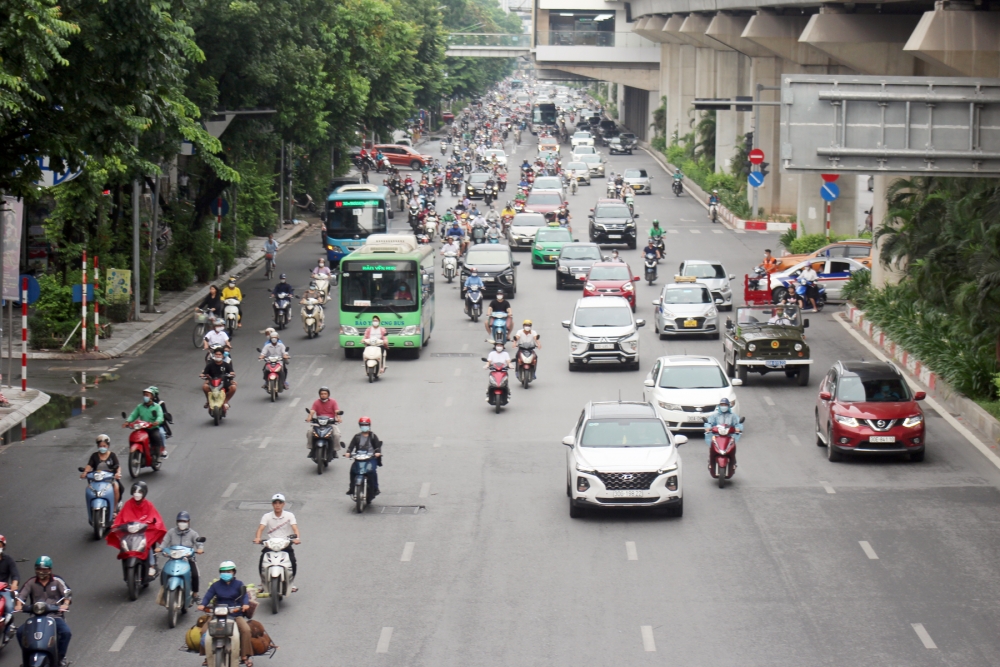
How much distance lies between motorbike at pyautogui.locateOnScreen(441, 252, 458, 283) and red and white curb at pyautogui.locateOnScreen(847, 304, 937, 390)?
46.1 feet

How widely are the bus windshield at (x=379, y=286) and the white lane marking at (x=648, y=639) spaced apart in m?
19.8

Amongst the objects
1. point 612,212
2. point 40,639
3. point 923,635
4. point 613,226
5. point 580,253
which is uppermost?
point 612,212

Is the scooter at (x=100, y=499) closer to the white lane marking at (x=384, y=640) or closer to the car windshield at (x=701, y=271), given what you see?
the white lane marking at (x=384, y=640)

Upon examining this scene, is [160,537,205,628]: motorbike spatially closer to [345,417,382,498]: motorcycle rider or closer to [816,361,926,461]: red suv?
[345,417,382,498]: motorcycle rider

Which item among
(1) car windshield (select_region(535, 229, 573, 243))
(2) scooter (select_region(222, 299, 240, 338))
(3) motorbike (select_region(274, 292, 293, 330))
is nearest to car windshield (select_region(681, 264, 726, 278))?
(1) car windshield (select_region(535, 229, 573, 243))

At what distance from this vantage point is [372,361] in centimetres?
3219

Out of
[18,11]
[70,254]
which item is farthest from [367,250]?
[18,11]

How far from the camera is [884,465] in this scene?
24.4 metres

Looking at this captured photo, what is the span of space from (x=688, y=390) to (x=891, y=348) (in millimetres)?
9987

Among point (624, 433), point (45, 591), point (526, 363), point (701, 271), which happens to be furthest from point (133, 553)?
point (701, 271)

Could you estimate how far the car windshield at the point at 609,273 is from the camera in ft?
138

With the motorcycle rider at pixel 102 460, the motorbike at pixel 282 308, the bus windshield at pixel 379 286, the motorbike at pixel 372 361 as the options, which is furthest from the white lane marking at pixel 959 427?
the motorbike at pixel 282 308

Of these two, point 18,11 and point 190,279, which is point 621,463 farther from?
point 190,279

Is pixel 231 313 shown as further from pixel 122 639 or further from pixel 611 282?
pixel 122 639
